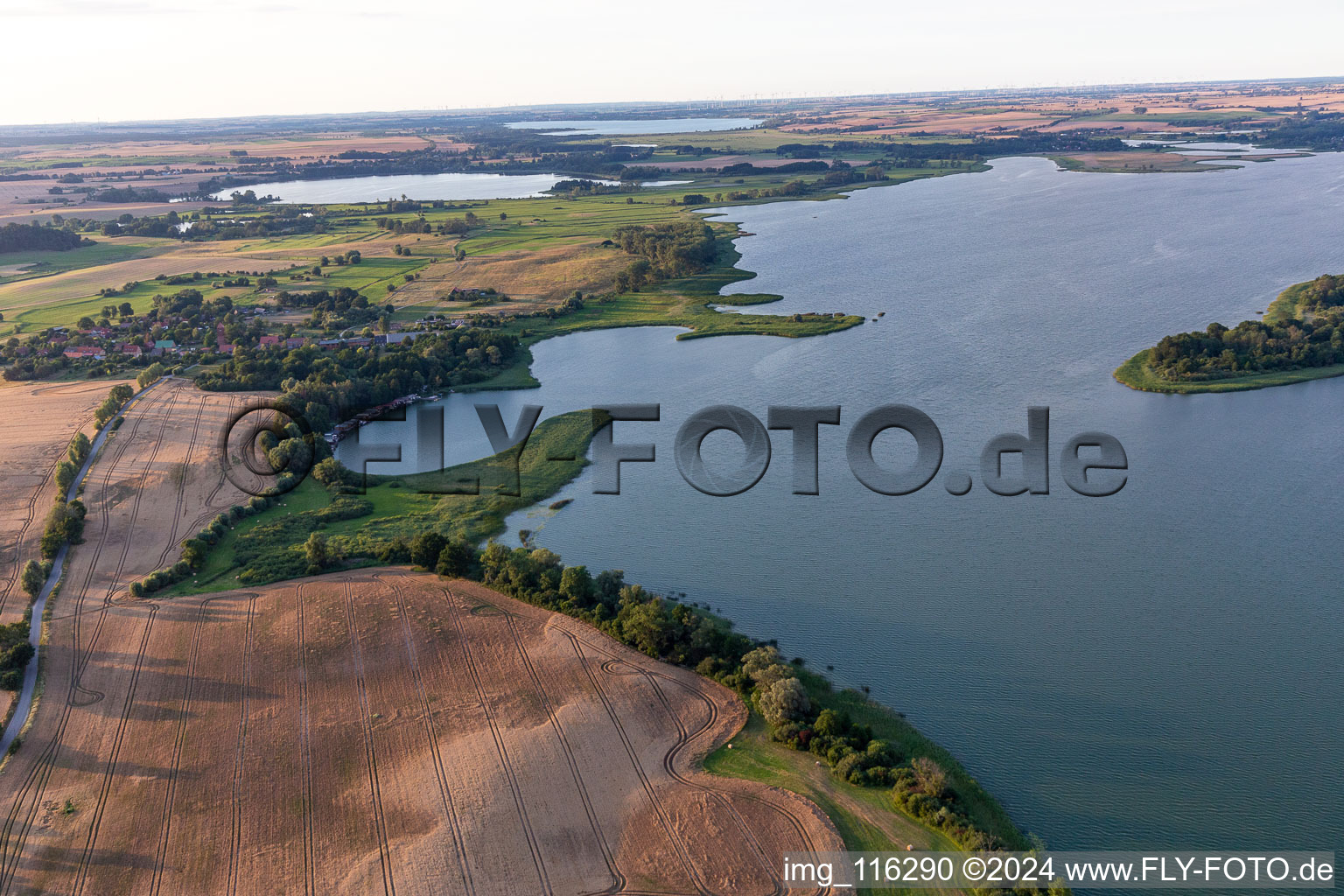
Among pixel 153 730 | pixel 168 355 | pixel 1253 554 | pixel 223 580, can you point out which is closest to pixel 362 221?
pixel 168 355

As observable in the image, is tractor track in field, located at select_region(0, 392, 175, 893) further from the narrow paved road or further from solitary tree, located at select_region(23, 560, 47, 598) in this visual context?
solitary tree, located at select_region(23, 560, 47, 598)

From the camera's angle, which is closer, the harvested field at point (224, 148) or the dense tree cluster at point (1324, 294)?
the dense tree cluster at point (1324, 294)

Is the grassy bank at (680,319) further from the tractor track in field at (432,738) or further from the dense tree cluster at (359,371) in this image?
the tractor track in field at (432,738)

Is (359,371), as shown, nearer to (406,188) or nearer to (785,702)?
→ (785,702)

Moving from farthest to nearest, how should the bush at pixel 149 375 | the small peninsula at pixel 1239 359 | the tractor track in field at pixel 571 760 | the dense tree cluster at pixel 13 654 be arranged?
the bush at pixel 149 375 → the small peninsula at pixel 1239 359 → the dense tree cluster at pixel 13 654 → the tractor track in field at pixel 571 760

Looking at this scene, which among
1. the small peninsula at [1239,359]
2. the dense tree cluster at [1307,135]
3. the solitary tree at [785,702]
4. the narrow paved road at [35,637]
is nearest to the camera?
the solitary tree at [785,702]

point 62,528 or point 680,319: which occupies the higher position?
point 680,319

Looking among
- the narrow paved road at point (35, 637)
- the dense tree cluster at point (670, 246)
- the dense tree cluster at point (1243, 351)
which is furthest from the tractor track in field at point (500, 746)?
the dense tree cluster at point (670, 246)

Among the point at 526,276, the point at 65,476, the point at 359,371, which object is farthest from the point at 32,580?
the point at 526,276
